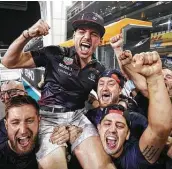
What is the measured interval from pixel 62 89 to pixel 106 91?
0.38m

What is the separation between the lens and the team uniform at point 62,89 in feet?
5.67

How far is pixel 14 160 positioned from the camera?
1483 millimetres

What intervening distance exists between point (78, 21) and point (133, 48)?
1889mm

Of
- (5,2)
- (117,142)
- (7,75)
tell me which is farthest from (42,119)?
(7,75)

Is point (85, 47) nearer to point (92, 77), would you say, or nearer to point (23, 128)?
point (92, 77)

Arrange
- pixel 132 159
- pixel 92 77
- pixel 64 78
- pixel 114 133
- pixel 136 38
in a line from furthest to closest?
pixel 136 38
pixel 92 77
pixel 64 78
pixel 114 133
pixel 132 159

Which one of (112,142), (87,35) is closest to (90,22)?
(87,35)

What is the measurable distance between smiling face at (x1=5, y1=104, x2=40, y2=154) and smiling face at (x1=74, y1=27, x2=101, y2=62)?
1.95ft

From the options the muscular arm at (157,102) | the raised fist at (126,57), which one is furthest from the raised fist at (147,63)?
the raised fist at (126,57)

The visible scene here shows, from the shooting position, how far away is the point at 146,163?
137 cm

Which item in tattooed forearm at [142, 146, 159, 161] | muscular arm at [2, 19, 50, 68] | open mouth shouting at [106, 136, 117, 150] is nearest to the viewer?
tattooed forearm at [142, 146, 159, 161]

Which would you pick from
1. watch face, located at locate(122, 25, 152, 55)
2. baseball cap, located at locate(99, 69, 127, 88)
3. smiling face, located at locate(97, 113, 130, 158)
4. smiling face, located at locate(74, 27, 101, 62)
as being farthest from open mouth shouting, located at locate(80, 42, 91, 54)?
watch face, located at locate(122, 25, 152, 55)

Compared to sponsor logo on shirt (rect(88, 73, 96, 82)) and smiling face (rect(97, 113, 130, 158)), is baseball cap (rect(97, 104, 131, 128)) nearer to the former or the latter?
smiling face (rect(97, 113, 130, 158))

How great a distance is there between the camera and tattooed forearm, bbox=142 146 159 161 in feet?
4.31
